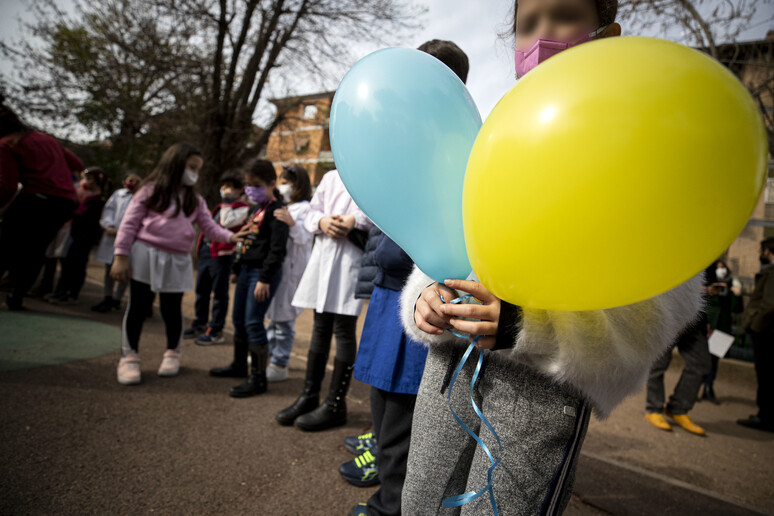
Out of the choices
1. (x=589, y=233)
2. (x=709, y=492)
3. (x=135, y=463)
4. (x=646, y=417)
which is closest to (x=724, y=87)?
(x=589, y=233)

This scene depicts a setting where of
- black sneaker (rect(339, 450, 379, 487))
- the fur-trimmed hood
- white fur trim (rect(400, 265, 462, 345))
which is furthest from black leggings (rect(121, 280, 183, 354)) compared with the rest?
the fur-trimmed hood

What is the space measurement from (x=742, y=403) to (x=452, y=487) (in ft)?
19.6

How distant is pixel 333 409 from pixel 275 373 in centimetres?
107

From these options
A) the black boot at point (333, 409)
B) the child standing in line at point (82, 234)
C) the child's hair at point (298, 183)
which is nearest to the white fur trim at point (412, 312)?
the black boot at point (333, 409)

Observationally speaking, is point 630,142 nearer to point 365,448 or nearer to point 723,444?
point 365,448

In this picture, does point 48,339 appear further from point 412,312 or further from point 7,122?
point 412,312

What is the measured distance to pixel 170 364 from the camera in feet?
10.5

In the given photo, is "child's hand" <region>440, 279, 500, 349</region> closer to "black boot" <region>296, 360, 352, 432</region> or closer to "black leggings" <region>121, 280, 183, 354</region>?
"black boot" <region>296, 360, 352, 432</region>

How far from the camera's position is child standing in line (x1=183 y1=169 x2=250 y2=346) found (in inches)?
173

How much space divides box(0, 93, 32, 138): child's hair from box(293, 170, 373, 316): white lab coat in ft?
9.59

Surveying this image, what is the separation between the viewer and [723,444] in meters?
3.53

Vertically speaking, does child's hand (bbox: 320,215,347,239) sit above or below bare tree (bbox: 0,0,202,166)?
below

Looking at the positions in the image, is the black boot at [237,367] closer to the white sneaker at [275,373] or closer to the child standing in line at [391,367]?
the white sneaker at [275,373]

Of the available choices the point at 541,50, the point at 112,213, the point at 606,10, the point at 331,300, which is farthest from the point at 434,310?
the point at 112,213
